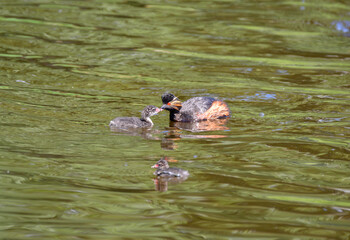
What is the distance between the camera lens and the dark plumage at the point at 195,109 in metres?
11.1

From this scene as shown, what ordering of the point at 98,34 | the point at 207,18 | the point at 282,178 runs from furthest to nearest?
1. the point at 207,18
2. the point at 98,34
3. the point at 282,178

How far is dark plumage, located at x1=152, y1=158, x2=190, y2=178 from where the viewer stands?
747 cm

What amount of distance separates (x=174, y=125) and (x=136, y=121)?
3.20 ft

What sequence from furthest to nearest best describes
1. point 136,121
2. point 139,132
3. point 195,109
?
point 195,109, point 136,121, point 139,132

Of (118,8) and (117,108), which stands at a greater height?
(118,8)

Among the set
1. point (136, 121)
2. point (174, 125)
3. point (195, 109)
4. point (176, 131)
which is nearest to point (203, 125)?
point (195, 109)

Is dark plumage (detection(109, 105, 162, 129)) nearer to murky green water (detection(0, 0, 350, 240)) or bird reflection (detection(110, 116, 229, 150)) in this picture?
bird reflection (detection(110, 116, 229, 150))

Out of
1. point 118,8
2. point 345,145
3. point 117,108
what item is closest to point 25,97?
point 117,108

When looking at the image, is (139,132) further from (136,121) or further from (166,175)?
(166,175)

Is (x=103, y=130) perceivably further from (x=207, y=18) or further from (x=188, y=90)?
(x=207, y=18)

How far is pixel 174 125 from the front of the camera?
1104cm

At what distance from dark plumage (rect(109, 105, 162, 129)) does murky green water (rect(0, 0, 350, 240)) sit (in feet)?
0.65

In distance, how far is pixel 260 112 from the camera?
37.0ft

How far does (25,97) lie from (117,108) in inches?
66.5
